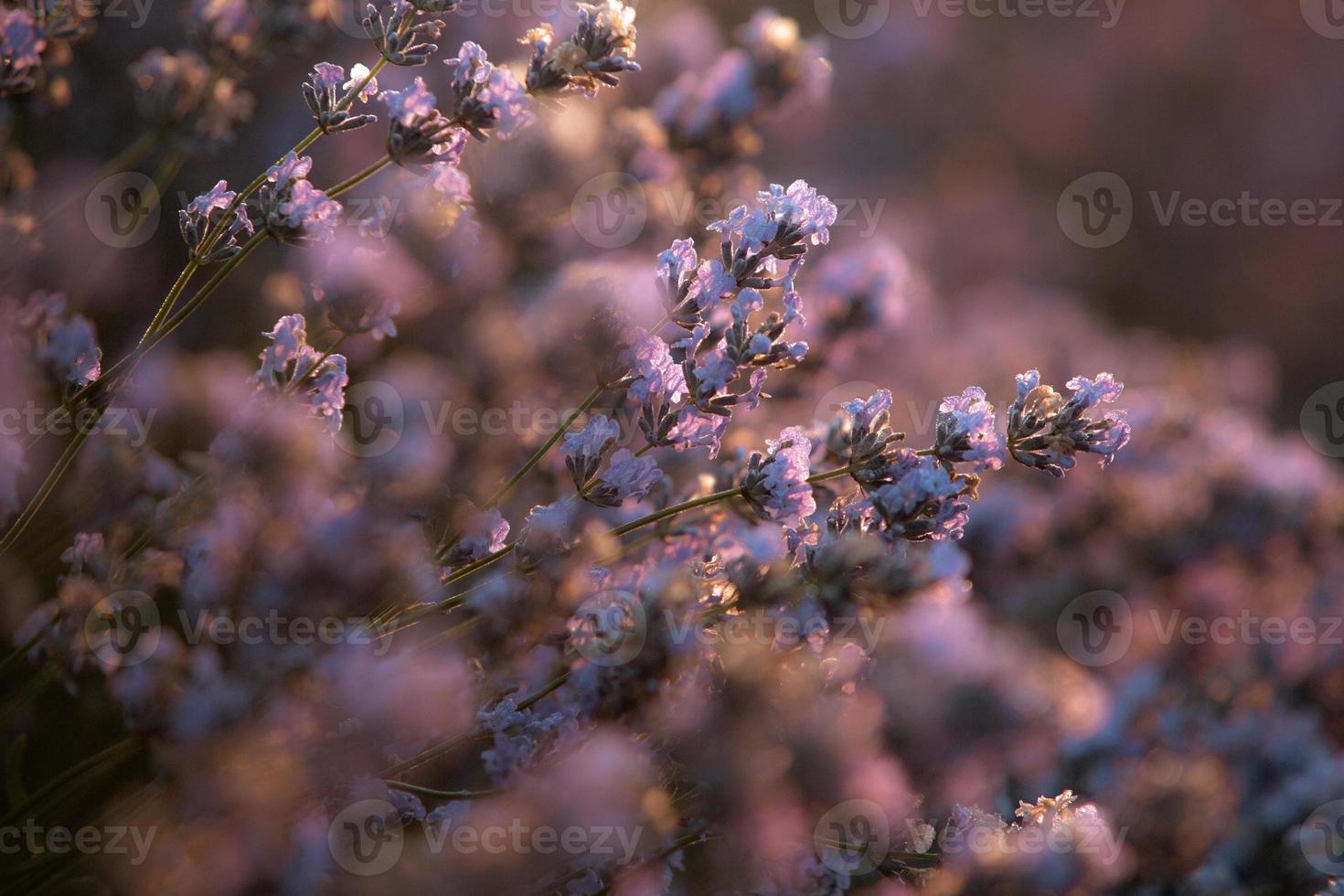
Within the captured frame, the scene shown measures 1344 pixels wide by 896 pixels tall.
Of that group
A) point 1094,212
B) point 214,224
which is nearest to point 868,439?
point 214,224

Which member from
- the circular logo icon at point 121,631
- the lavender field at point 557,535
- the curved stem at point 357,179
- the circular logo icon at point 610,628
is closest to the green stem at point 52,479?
the lavender field at point 557,535

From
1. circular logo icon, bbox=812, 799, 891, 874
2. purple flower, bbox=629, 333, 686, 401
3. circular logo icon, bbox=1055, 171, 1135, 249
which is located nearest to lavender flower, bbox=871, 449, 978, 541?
purple flower, bbox=629, 333, 686, 401

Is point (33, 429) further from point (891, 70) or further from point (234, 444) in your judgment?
point (891, 70)

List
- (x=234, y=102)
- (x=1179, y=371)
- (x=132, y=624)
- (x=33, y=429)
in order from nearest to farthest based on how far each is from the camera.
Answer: (x=132, y=624), (x=33, y=429), (x=234, y=102), (x=1179, y=371)

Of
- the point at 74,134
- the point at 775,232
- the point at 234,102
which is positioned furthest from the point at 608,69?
the point at 74,134

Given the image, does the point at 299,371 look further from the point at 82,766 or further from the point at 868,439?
the point at 868,439

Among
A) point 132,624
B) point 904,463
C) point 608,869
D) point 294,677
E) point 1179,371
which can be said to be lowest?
point 1179,371

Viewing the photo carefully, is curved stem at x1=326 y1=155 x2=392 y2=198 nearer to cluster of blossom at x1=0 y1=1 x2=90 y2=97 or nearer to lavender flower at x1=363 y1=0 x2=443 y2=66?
lavender flower at x1=363 y1=0 x2=443 y2=66
